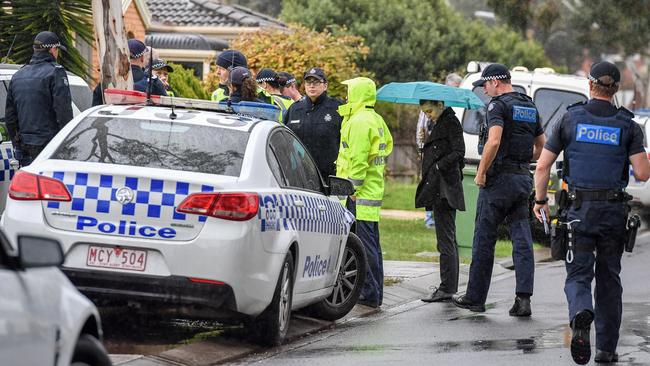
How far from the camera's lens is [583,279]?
9.10 meters

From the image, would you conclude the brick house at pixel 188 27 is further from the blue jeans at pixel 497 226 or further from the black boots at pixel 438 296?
the blue jeans at pixel 497 226

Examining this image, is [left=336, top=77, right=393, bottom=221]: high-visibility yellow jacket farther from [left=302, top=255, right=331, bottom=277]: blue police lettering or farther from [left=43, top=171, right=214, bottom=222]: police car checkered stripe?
[left=43, top=171, right=214, bottom=222]: police car checkered stripe

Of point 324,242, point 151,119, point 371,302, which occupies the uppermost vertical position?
point 151,119

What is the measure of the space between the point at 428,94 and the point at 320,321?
2.55m

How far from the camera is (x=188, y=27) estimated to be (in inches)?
1436

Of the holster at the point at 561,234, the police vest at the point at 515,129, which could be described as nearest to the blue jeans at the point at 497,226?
the police vest at the point at 515,129

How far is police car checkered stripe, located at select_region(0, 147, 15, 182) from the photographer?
1243cm

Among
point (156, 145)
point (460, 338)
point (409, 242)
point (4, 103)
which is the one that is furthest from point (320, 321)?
point (409, 242)

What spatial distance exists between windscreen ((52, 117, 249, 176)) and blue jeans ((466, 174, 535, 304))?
113 inches

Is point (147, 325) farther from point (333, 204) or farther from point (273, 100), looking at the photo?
point (273, 100)

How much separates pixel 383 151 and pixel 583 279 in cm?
316

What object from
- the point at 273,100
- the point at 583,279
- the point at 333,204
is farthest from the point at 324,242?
the point at 273,100

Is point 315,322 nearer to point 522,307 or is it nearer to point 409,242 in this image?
point 522,307

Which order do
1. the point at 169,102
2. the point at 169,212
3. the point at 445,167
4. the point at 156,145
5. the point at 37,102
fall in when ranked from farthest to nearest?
the point at 37,102
the point at 445,167
the point at 169,102
the point at 156,145
the point at 169,212
